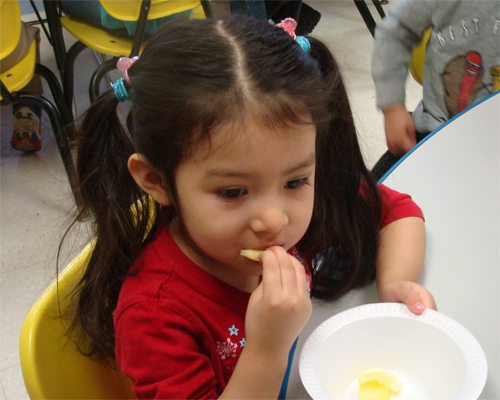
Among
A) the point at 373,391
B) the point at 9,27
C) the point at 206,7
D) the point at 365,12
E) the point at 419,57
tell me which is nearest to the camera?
the point at 373,391

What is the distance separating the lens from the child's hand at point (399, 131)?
1107 millimetres

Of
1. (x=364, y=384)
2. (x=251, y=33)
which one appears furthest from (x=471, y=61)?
(x=364, y=384)

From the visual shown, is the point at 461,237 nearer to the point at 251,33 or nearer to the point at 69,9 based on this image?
the point at 251,33

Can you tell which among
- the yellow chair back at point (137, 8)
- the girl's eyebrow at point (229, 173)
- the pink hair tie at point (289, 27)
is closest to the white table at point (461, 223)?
the girl's eyebrow at point (229, 173)

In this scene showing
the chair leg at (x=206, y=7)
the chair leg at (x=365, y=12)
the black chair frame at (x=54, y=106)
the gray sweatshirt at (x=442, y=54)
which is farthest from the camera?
the chair leg at (x=365, y=12)

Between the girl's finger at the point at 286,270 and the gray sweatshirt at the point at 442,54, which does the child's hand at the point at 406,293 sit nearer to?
the girl's finger at the point at 286,270

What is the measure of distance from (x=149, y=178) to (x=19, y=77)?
1181 mm

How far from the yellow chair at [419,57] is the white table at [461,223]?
304 mm

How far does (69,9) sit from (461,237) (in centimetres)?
168

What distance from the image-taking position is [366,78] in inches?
103

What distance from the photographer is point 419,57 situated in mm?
1246

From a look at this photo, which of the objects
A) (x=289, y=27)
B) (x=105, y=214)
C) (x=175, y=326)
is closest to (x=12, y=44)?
(x=105, y=214)

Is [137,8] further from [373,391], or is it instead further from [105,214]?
[373,391]

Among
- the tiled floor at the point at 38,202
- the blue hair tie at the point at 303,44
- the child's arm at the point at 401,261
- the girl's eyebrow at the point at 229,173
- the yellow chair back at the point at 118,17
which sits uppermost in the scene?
the blue hair tie at the point at 303,44
